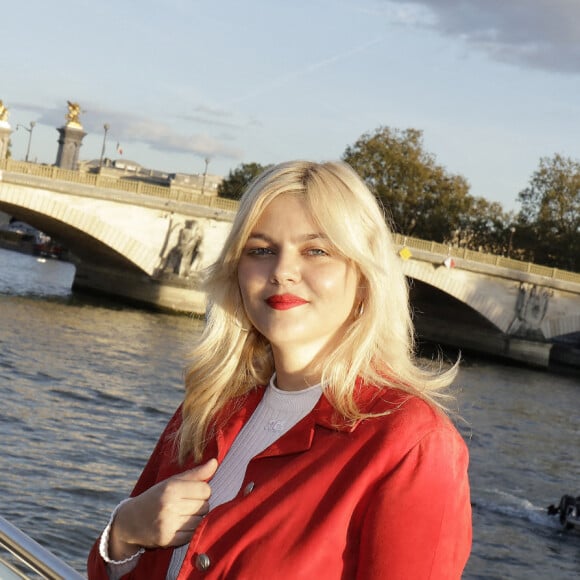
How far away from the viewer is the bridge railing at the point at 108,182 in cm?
2825

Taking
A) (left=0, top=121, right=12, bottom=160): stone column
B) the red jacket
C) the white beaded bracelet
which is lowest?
the white beaded bracelet

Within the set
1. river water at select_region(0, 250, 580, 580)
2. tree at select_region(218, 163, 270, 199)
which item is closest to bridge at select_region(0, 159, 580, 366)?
river water at select_region(0, 250, 580, 580)

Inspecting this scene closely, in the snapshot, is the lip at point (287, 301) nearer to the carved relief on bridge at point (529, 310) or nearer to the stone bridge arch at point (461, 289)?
the stone bridge arch at point (461, 289)

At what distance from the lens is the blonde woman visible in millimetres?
1792

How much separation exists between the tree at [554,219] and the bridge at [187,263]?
10.7 metres

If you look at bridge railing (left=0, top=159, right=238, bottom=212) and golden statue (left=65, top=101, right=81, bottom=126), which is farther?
golden statue (left=65, top=101, right=81, bottom=126)

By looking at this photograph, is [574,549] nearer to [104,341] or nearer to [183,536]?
[183,536]

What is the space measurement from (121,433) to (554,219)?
41.6 meters

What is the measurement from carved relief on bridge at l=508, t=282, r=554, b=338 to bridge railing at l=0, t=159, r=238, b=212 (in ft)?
34.9

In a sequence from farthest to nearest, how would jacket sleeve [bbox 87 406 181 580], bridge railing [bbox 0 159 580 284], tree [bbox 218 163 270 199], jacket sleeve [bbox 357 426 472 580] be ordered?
tree [bbox 218 163 270 199] → bridge railing [bbox 0 159 580 284] → jacket sleeve [bbox 87 406 181 580] → jacket sleeve [bbox 357 426 472 580]

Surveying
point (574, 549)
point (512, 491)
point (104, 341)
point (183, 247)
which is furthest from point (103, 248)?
point (574, 549)

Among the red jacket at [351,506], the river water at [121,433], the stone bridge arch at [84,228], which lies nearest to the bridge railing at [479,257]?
the stone bridge arch at [84,228]

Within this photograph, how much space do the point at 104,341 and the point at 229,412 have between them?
18930 mm

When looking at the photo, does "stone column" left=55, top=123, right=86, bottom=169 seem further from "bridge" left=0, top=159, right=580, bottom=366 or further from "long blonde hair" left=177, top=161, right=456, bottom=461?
"long blonde hair" left=177, top=161, right=456, bottom=461
